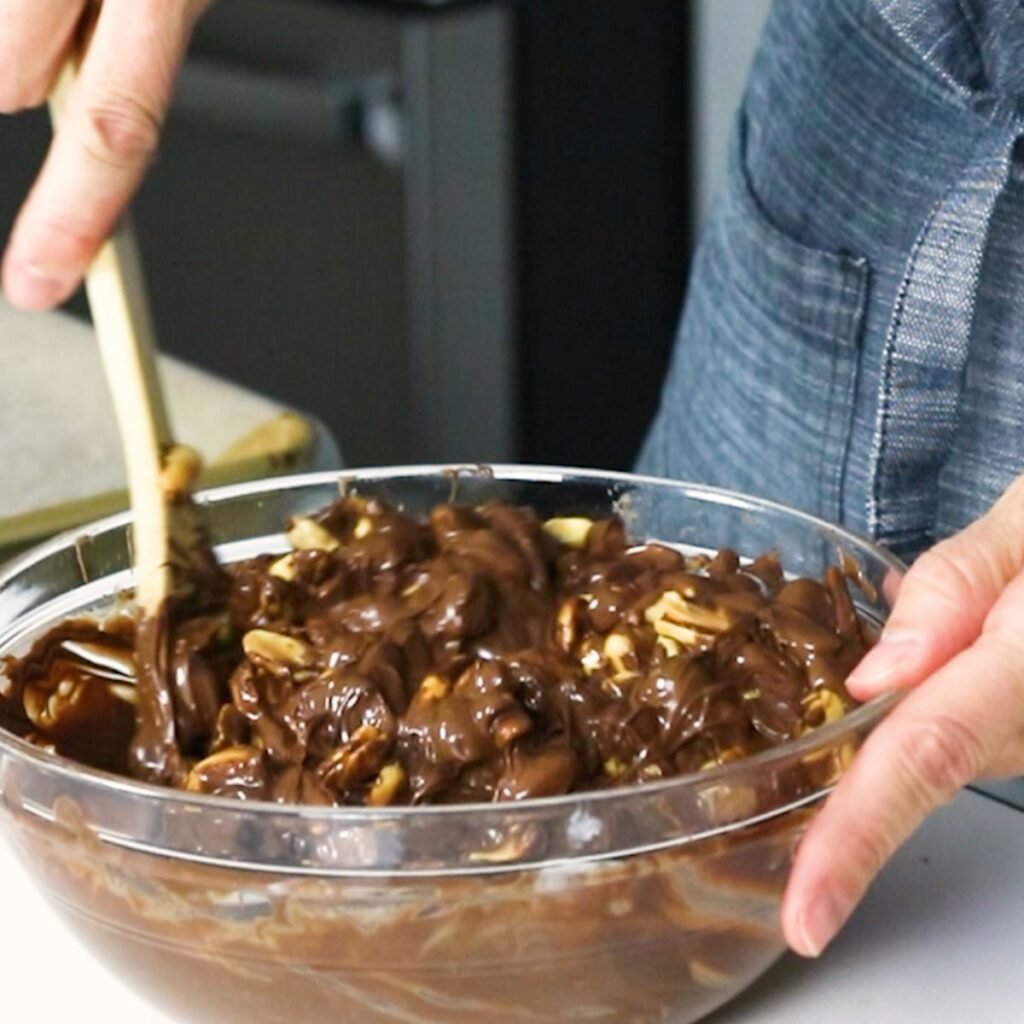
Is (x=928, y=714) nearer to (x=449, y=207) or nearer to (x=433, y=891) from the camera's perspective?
(x=433, y=891)

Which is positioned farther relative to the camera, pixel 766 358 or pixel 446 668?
pixel 766 358

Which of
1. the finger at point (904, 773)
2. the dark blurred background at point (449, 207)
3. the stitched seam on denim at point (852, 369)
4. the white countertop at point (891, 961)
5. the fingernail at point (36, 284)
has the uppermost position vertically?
the fingernail at point (36, 284)

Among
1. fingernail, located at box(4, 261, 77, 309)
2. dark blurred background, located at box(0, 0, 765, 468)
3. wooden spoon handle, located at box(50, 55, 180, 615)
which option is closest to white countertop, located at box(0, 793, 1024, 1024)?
wooden spoon handle, located at box(50, 55, 180, 615)

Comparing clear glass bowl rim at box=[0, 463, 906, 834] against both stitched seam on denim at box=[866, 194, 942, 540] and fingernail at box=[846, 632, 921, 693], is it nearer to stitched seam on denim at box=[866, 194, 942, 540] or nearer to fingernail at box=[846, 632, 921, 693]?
fingernail at box=[846, 632, 921, 693]

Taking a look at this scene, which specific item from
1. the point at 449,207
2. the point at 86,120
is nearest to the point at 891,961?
the point at 86,120

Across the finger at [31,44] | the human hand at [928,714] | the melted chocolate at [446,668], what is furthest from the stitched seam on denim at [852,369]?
the finger at [31,44]

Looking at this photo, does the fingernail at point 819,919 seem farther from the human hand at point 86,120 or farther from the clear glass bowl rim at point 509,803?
the human hand at point 86,120

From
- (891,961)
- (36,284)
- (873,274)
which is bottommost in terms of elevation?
(891,961)
